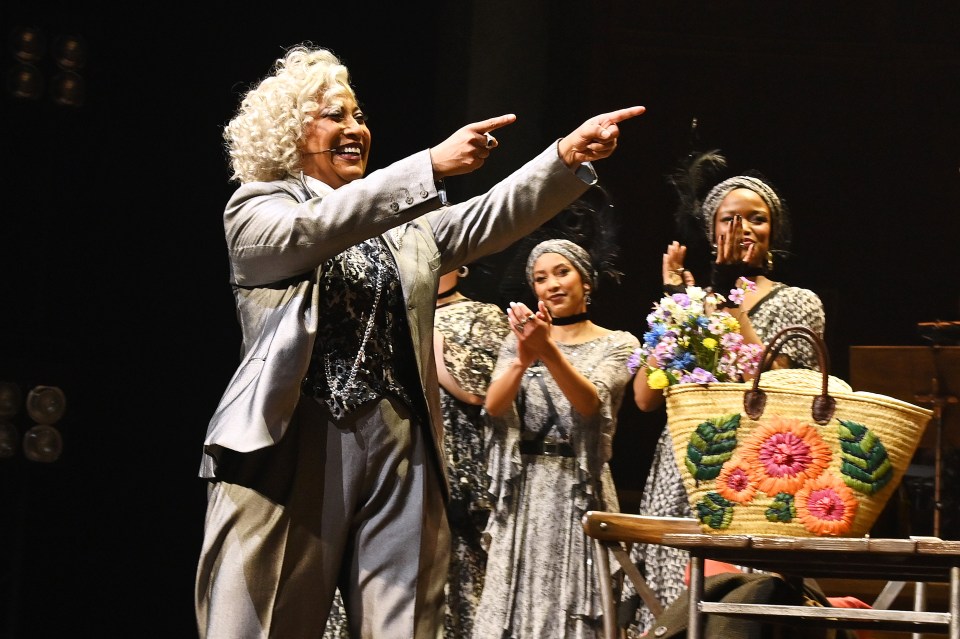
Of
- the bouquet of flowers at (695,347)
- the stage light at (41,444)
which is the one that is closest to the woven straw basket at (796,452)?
the bouquet of flowers at (695,347)

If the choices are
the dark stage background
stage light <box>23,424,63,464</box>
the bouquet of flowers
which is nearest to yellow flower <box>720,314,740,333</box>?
the bouquet of flowers

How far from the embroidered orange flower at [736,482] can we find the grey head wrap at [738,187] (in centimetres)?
171

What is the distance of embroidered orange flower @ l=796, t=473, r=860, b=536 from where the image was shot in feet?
6.38

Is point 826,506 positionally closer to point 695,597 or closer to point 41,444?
point 695,597

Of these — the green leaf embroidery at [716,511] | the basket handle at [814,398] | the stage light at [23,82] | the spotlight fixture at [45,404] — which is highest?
the stage light at [23,82]

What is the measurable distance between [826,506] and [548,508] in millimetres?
2124

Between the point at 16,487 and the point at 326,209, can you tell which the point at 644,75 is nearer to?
the point at 16,487

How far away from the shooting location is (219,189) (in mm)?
5328

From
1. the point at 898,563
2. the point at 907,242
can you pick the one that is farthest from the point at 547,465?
the point at 907,242

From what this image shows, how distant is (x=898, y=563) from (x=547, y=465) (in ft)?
7.11

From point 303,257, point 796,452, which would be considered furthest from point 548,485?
point 796,452

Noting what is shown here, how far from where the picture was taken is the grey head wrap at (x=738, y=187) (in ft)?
11.9

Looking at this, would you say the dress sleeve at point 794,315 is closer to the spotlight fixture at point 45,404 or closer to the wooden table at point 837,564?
the wooden table at point 837,564

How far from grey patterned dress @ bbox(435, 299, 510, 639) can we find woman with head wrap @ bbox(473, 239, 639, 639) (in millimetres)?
112
